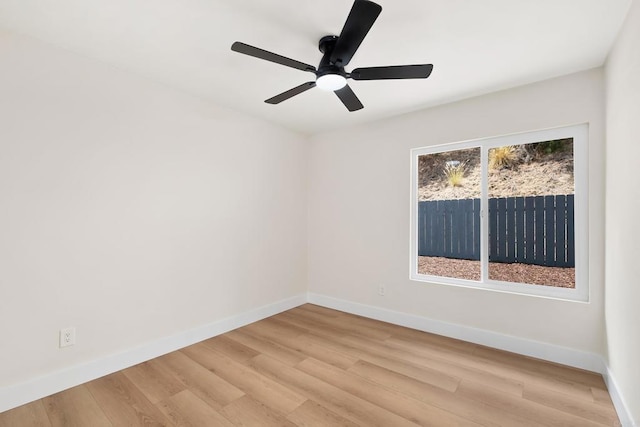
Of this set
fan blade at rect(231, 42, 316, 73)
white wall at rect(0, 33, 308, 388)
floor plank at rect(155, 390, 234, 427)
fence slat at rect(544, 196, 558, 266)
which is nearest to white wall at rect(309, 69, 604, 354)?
fence slat at rect(544, 196, 558, 266)

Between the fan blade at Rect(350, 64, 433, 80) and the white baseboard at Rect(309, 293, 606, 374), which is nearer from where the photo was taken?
the fan blade at Rect(350, 64, 433, 80)

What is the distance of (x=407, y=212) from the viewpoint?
10.6 ft

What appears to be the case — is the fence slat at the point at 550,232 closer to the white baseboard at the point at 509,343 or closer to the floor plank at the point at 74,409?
the white baseboard at the point at 509,343

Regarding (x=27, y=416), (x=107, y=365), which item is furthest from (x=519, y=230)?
(x=27, y=416)

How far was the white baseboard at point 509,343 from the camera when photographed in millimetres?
1914

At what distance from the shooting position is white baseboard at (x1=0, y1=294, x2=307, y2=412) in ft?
5.99

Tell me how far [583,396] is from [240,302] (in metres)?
3.00

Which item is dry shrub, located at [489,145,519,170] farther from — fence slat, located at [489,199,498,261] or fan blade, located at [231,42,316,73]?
fan blade, located at [231,42,316,73]

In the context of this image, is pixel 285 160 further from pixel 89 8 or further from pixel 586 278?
pixel 586 278

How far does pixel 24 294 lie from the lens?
1876 mm

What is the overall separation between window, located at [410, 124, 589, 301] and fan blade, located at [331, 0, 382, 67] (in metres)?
1.80

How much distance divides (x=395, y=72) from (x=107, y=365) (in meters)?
3.00

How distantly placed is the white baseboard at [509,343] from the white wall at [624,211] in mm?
116

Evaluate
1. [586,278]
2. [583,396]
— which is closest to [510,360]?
[583,396]
